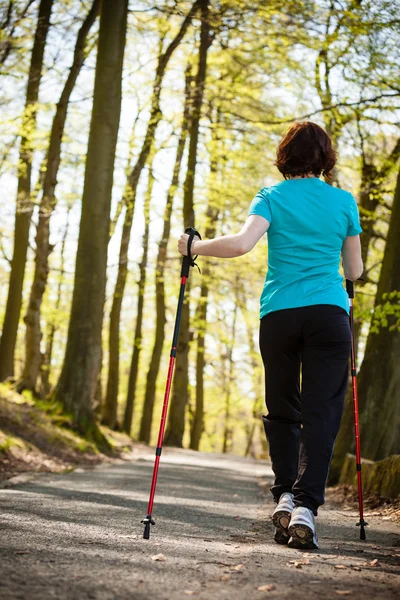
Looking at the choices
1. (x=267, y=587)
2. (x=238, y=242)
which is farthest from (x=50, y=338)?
(x=267, y=587)

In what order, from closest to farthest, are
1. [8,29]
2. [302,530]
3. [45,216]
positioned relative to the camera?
[302,530] → [8,29] → [45,216]

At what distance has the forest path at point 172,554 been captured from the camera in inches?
115

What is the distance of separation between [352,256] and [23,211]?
45.6 ft

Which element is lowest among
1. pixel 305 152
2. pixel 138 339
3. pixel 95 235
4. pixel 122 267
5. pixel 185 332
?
pixel 138 339

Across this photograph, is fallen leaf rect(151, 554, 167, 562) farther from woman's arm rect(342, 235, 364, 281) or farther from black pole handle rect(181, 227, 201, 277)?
woman's arm rect(342, 235, 364, 281)

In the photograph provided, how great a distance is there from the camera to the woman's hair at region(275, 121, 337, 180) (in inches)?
174

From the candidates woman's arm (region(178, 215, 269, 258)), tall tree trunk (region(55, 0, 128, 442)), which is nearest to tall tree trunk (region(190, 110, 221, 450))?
tall tree trunk (region(55, 0, 128, 442))

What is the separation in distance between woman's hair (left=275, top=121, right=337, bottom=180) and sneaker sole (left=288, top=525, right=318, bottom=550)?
6.61ft

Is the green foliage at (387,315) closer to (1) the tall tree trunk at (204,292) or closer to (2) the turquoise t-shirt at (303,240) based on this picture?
(2) the turquoise t-shirt at (303,240)

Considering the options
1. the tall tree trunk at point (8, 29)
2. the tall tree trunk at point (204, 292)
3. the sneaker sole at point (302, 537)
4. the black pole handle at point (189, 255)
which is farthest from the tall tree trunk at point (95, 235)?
the sneaker sole at point (302, 537)

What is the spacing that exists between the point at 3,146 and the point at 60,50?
5.06 metres

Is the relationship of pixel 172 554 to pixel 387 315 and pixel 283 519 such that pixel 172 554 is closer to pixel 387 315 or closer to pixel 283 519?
pixel 283 519

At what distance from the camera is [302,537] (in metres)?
4.14

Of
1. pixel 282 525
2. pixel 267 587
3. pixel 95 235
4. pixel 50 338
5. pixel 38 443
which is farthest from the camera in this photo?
pixel 50 338
